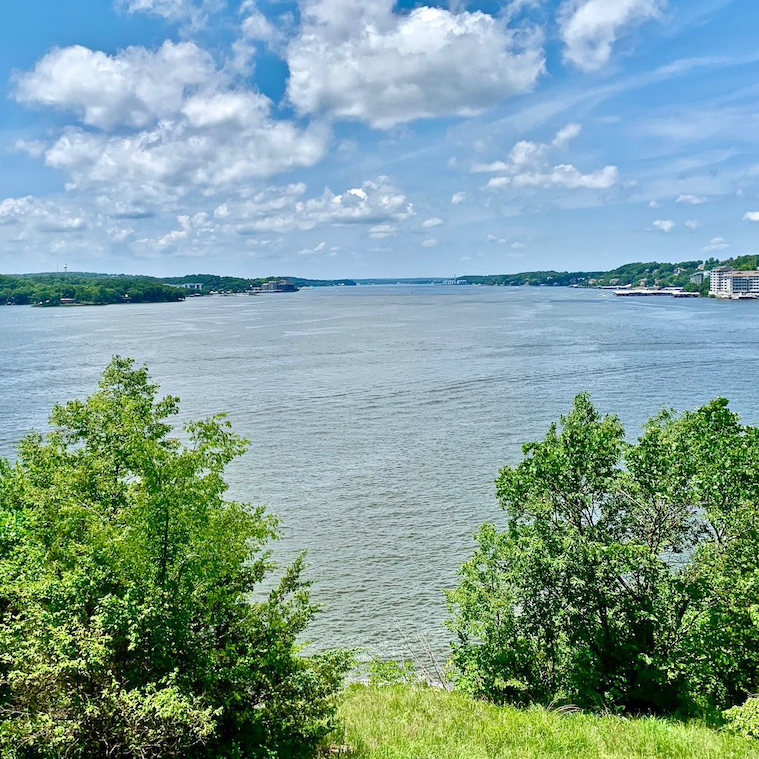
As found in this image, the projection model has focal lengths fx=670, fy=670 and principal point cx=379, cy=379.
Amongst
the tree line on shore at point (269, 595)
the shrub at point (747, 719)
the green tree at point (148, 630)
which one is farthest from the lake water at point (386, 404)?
the green tree at point (148, 630)

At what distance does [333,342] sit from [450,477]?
6940 centimetres

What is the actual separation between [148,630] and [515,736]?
27.6ft

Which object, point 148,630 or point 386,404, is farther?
point 386,404

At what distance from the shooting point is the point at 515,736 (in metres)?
14.4

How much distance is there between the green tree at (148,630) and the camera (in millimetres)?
10125

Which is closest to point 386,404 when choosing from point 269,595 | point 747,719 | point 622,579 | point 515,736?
point 622,579

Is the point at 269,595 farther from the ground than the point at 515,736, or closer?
farther from the ground

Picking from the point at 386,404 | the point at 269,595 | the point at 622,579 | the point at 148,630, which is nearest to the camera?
the point at 148,630

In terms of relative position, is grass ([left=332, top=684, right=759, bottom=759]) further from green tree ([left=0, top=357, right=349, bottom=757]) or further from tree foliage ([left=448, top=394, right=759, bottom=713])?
green tree ([left=0, top=357, right=349, bottom=757])

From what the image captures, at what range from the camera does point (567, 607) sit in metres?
17.2

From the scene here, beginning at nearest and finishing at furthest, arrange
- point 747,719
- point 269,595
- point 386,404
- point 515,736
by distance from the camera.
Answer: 1. point 747,719
2. point 269,595
3. point 515,736
4. point 386,404

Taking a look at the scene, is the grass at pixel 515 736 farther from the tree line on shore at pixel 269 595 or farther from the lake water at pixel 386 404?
the lake water at pixel 386 404

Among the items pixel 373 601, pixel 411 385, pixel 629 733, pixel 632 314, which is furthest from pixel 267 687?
pixel 632 314

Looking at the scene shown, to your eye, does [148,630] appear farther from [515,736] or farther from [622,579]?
[622,579]
